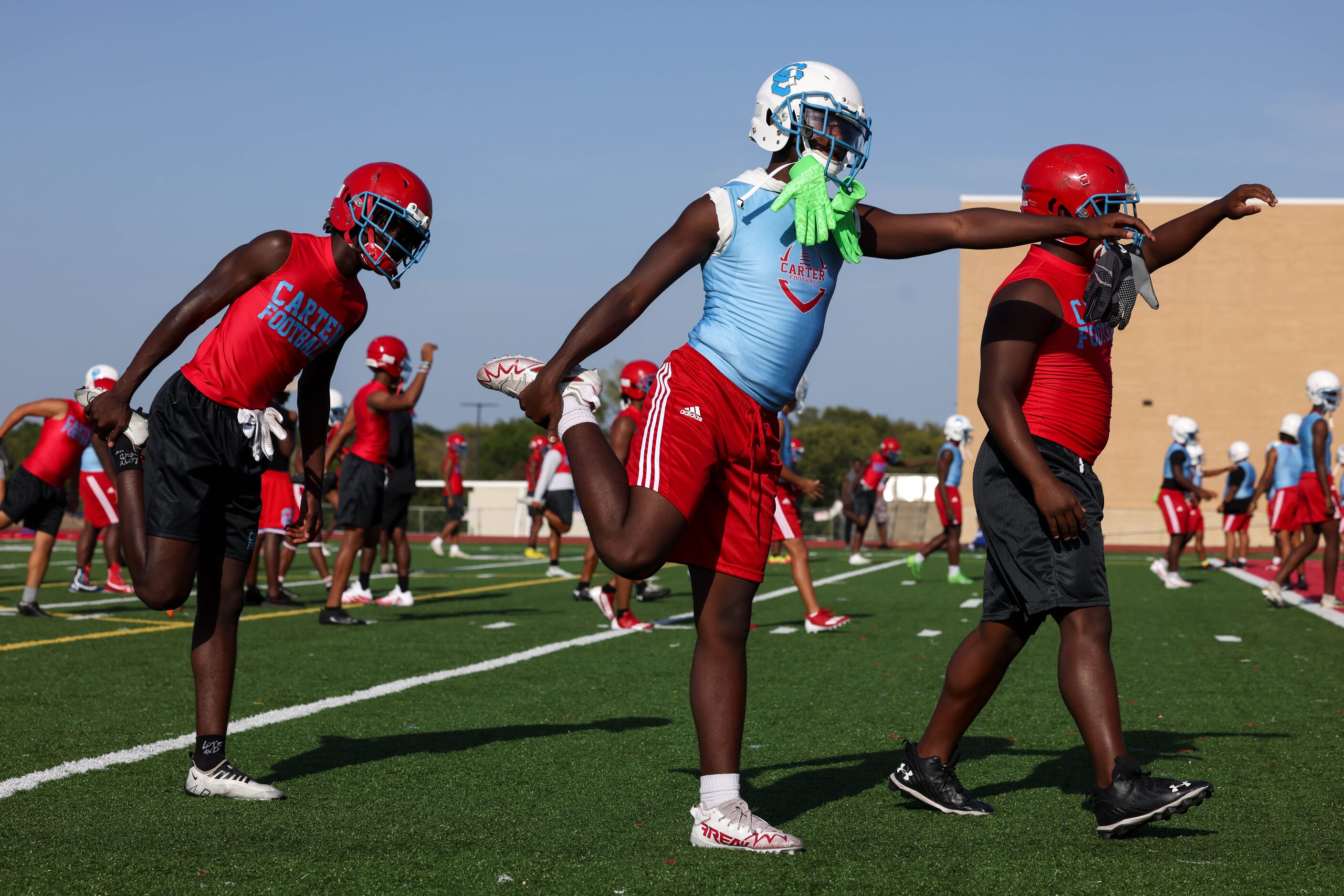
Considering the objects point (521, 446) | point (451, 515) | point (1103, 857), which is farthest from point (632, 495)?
point (521, 446)

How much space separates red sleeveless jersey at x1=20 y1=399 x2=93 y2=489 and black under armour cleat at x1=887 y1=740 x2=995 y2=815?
9614 millimetres

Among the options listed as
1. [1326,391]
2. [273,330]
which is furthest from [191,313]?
[1326,391]

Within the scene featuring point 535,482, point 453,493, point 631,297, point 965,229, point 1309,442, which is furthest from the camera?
point 453,493

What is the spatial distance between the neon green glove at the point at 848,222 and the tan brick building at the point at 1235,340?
139 feet

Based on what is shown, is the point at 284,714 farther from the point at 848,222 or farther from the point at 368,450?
the point at 368,450

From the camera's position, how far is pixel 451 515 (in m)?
27.0

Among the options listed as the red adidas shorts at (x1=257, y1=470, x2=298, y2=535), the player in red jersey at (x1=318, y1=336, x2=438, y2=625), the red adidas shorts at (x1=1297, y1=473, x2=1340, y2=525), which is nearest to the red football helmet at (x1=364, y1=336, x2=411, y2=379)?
the player in red jersey at (x1=318, y1=336, x2=438, y2=625)

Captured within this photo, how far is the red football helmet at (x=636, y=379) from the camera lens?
35.6 ft

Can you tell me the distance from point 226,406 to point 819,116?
219 cm

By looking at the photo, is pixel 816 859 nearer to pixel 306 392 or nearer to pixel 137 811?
pixel 137 811

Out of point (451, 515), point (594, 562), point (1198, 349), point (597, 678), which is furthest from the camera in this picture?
point (1198, 349)

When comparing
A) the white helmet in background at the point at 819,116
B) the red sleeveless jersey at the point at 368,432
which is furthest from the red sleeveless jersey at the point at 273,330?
the red sleeveless jersey at the point at 368,432

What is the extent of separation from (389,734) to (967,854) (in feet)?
8.96

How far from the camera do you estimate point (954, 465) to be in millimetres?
16641
